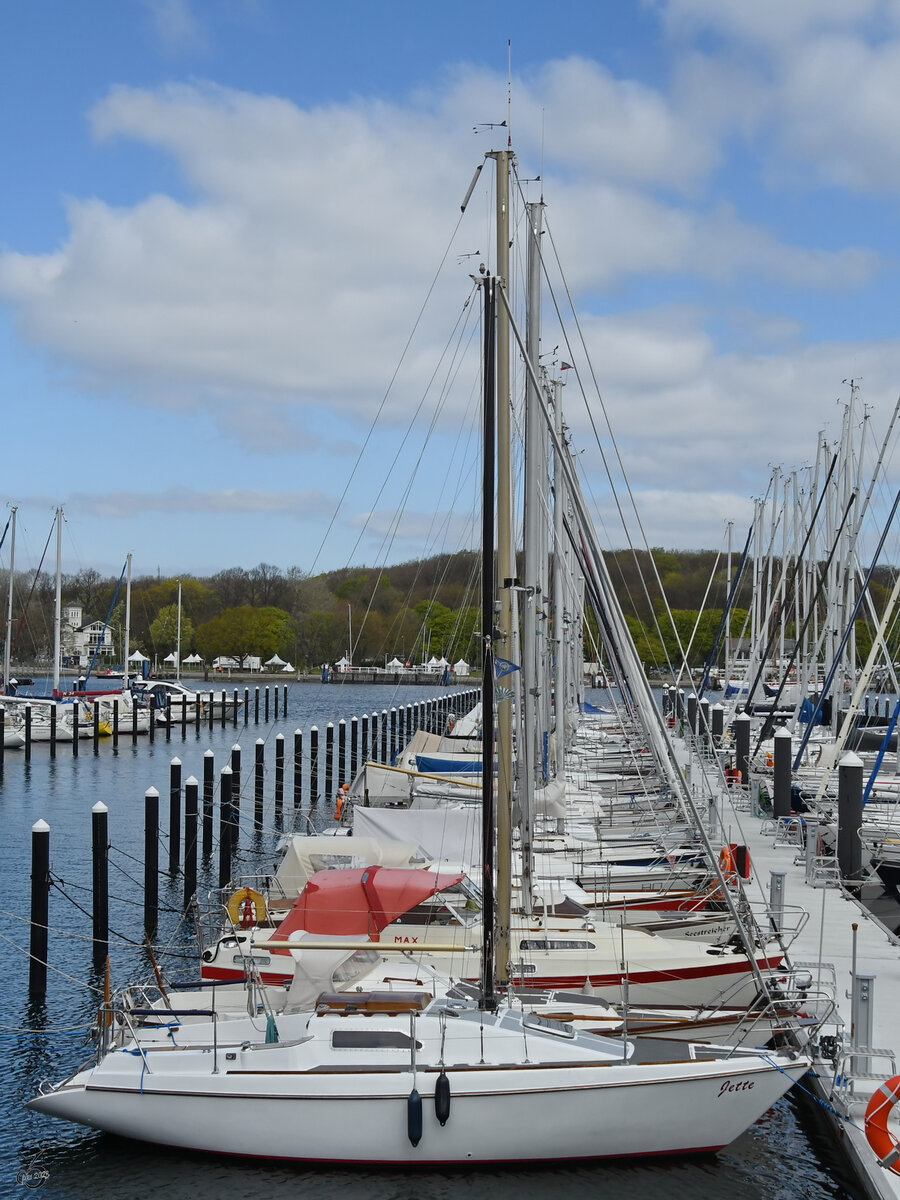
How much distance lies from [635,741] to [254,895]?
19791 millimetres

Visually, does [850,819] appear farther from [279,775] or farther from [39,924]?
[279,775]

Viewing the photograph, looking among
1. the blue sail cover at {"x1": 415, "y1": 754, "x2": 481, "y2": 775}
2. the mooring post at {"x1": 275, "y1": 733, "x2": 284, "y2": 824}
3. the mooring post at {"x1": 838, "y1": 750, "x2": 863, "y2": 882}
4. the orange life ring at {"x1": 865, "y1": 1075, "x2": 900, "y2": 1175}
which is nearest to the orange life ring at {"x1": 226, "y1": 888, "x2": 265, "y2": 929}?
the orange life ring at {"x1": 865, "y1": 1075, "x2": 900, "y2": 1175}

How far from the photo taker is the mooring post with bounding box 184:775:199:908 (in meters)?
26.8

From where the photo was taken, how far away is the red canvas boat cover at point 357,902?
15594 mm

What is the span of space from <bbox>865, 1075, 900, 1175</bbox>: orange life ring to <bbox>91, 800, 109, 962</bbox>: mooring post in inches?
531

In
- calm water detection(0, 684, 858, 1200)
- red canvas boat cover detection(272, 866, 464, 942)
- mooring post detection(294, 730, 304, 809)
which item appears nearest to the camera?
calm water detection(0, 684, 858, 1200)

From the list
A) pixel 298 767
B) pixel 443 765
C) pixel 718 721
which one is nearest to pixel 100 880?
pixel 443 765

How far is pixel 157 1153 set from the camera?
13695 mm

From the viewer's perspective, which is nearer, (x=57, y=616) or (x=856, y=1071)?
(x=856, y=1071)

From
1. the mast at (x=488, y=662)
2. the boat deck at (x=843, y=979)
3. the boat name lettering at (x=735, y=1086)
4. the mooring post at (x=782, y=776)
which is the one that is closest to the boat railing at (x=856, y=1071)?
the boat deck at (x=843, y=979)

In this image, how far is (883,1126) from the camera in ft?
37.7

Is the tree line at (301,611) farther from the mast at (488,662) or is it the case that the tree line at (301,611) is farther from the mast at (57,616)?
the mast at (488,662)

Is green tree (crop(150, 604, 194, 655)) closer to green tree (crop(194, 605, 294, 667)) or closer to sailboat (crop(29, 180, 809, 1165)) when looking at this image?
green tree (crop(194, 605, 294, 667))

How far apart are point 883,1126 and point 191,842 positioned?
19.2 meters
